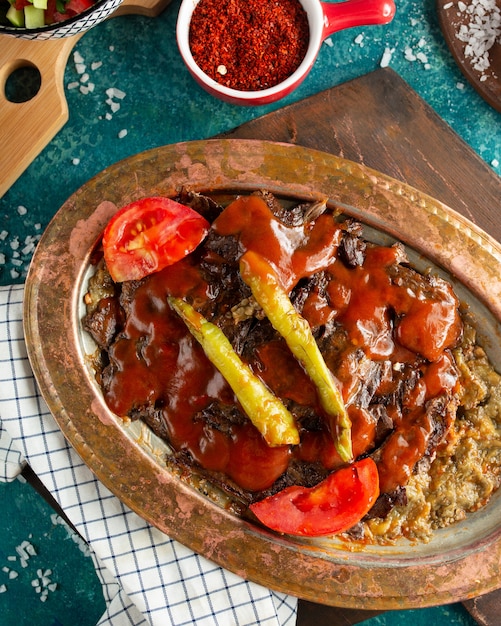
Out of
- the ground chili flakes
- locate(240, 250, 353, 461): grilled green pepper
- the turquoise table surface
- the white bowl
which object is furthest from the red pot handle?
locate(240, 250, 353, 461): grilled green pepper

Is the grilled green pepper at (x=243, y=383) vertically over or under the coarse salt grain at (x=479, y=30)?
under

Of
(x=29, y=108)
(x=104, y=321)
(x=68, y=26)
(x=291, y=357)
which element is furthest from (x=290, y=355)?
(x=29, y=108)

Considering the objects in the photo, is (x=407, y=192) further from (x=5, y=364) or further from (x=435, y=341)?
(x=5, y=364)

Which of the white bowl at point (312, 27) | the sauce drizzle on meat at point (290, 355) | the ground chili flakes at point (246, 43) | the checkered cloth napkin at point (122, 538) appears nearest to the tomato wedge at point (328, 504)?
the sauce drizzle on meat at point (290, 355)

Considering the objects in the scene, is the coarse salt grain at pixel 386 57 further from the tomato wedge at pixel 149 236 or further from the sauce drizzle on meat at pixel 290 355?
the tomato wedge at pixel 149 236

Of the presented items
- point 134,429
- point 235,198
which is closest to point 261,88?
point 235,198

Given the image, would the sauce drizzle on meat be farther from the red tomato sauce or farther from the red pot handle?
the red pot handle

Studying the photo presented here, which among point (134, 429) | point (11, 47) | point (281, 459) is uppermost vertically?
point (11, 47)
